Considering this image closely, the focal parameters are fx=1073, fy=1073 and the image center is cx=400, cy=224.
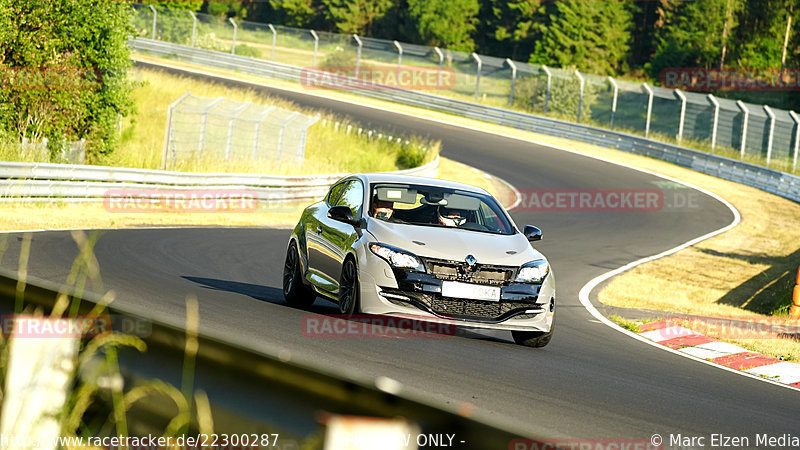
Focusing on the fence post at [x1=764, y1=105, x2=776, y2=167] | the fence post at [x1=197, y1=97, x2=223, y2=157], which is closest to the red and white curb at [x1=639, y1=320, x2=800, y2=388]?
the fence post at [x1=197, y1=97, x2=223, y2=157]

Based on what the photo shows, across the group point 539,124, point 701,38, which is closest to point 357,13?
point 701,38

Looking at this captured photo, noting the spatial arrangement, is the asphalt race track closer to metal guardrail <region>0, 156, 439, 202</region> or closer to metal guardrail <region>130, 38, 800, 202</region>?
metal guardrail <region>0, 156, 439, 202</region>

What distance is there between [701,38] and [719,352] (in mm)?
64643

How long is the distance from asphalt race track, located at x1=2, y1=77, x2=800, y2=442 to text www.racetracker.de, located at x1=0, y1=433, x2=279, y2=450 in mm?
302

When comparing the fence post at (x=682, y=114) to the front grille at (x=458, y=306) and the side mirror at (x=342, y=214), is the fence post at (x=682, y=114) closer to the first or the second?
the side mirror at (x=342, y=214)

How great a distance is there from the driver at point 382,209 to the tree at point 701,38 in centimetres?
6422

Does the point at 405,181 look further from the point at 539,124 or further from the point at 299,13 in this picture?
the point at 299,13

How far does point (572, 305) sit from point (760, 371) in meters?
4.86

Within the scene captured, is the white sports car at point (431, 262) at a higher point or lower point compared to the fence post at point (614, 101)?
lower

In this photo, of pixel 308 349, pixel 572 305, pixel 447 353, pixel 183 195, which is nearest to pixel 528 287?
pixel 447 353

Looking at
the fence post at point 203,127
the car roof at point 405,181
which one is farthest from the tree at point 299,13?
the car roof at point 405,181

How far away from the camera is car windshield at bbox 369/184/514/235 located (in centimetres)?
1068

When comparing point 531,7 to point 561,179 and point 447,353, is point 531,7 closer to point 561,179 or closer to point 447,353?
point 561,179

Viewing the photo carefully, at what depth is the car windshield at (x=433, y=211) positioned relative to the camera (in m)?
10.7
